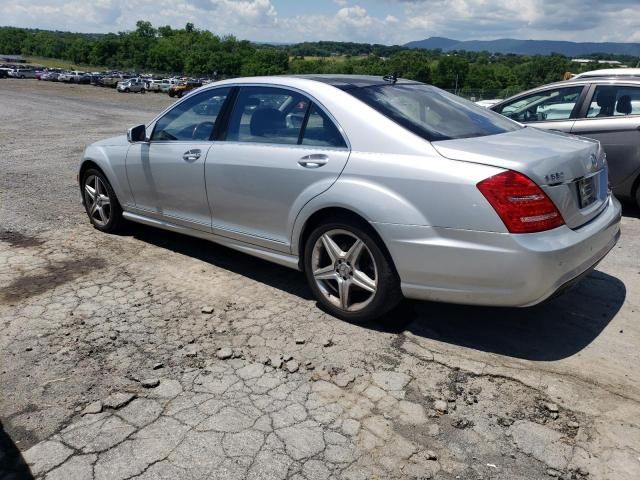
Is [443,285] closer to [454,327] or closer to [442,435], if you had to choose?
[454,327]

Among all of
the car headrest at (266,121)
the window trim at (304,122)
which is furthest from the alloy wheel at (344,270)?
the car headrest at (266,121)

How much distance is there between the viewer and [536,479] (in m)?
2.45

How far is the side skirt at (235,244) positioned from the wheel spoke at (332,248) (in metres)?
0.35

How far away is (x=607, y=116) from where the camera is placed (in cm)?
652

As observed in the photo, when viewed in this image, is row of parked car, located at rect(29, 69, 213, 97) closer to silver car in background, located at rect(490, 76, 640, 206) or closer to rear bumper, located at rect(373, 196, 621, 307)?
silver car in background, located at rect(490, 76, 640, 206)

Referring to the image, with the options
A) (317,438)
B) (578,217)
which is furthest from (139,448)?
(578,217)

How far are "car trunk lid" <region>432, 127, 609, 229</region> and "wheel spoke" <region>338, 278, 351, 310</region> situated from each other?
1077mm

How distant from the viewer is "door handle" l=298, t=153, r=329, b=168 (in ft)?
12.3

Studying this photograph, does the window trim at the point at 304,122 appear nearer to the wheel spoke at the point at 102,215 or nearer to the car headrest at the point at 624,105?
the wheel spoke at the point at 102,215

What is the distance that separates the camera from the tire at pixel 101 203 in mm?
5695

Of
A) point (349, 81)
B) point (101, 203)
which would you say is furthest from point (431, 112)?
point (101, 203)

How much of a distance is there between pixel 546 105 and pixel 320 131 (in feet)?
14.2

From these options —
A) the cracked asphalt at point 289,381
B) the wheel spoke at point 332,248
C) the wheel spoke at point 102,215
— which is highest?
the wheel spoke at point 332,248

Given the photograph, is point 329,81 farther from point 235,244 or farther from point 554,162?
point 554,162
